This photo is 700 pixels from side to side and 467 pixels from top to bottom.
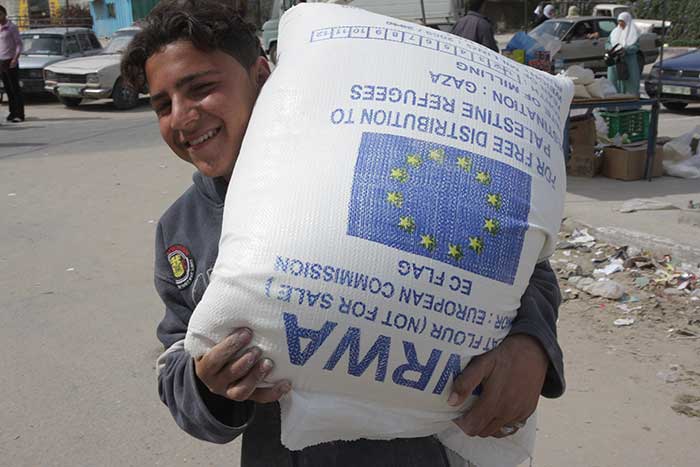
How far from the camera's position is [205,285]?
1.39 m

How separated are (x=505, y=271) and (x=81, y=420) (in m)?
2.84

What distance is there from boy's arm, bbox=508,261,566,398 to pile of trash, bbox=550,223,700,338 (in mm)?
3084

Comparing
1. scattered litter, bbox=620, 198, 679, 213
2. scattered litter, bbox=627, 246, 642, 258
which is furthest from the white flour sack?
scattered litter, bbox=620, 198, 679, 213

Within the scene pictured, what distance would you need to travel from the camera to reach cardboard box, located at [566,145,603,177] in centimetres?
779

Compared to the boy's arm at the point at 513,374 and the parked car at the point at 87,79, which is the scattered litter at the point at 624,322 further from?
the parked car at the point at 87,79

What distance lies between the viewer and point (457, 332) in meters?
1.17

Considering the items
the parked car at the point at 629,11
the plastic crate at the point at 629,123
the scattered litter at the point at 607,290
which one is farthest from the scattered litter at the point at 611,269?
the parked car at the point at 629,11

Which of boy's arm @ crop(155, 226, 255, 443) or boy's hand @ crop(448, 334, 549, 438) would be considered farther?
boy's arm @ crop(155, 226, 255, 443)

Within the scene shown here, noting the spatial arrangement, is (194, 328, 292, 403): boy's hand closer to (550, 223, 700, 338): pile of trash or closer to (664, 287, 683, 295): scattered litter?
(550, 223, 700, 338): pile of trash

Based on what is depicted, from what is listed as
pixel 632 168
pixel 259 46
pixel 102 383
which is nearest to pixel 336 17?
pixel 259 46

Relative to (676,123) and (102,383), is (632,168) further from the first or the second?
(102,383)

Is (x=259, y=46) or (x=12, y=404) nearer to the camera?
(x=259, y=46)

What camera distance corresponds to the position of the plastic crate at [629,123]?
8.17 m

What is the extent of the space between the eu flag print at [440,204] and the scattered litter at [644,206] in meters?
5.57
